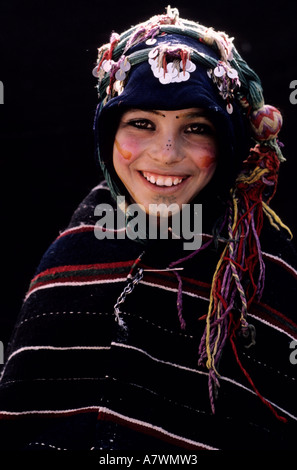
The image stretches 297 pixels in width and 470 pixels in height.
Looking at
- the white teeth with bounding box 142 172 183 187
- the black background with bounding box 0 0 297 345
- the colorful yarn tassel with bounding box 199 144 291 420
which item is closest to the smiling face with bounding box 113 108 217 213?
the white teeth with bounding box 142 172 183 187

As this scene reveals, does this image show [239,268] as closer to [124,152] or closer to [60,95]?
[124,152]

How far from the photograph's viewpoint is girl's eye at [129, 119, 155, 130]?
63.4 inches

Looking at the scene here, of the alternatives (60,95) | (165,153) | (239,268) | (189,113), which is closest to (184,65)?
(189,113)

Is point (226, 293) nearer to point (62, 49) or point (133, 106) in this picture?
point (133, 106)

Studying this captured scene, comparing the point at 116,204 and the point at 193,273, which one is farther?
the point at 116,204

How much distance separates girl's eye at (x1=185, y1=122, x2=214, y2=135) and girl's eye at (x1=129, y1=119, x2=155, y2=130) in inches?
3.8

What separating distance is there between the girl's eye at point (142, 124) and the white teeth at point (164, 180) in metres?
0.12

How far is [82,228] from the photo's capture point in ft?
6.38

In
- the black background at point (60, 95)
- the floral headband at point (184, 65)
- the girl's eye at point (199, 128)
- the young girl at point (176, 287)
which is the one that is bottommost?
the young girl at point (176, 287)

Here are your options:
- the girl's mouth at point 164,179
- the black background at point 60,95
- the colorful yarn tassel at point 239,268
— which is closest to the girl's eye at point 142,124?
the girl's mouth at point 164,179

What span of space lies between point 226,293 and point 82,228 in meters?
0.55

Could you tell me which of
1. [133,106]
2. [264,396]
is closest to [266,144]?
[133,106]

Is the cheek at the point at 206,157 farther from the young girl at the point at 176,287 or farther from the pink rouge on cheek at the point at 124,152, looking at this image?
the pink rouge on cheek at the point at 124,152

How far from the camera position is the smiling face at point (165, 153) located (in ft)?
5.15
